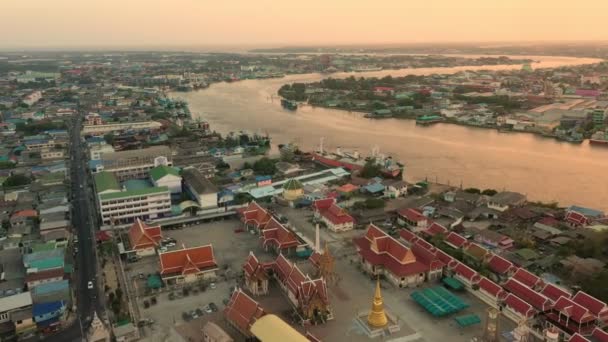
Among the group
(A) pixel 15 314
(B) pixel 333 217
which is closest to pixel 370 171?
(B) pixel 333 217

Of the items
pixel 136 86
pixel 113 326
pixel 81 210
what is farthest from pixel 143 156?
pixel 136 86

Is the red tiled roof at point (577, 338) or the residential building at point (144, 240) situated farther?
the residential building at point (144, 240)

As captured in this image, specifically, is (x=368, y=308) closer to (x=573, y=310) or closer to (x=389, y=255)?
(x=389, y=255)

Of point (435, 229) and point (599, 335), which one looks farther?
point (435, 229)

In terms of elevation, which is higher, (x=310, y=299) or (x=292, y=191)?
(x=310, y=299)

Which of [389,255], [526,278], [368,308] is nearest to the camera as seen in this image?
[368,308]

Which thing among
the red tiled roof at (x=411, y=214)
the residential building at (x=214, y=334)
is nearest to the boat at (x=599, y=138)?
the red tiled roof at (x=411, y=214)

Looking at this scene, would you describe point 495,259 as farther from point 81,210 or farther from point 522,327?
point 81,210

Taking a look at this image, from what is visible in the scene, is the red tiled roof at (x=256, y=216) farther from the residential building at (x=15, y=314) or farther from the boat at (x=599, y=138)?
the boat at (x=599, y=138)
